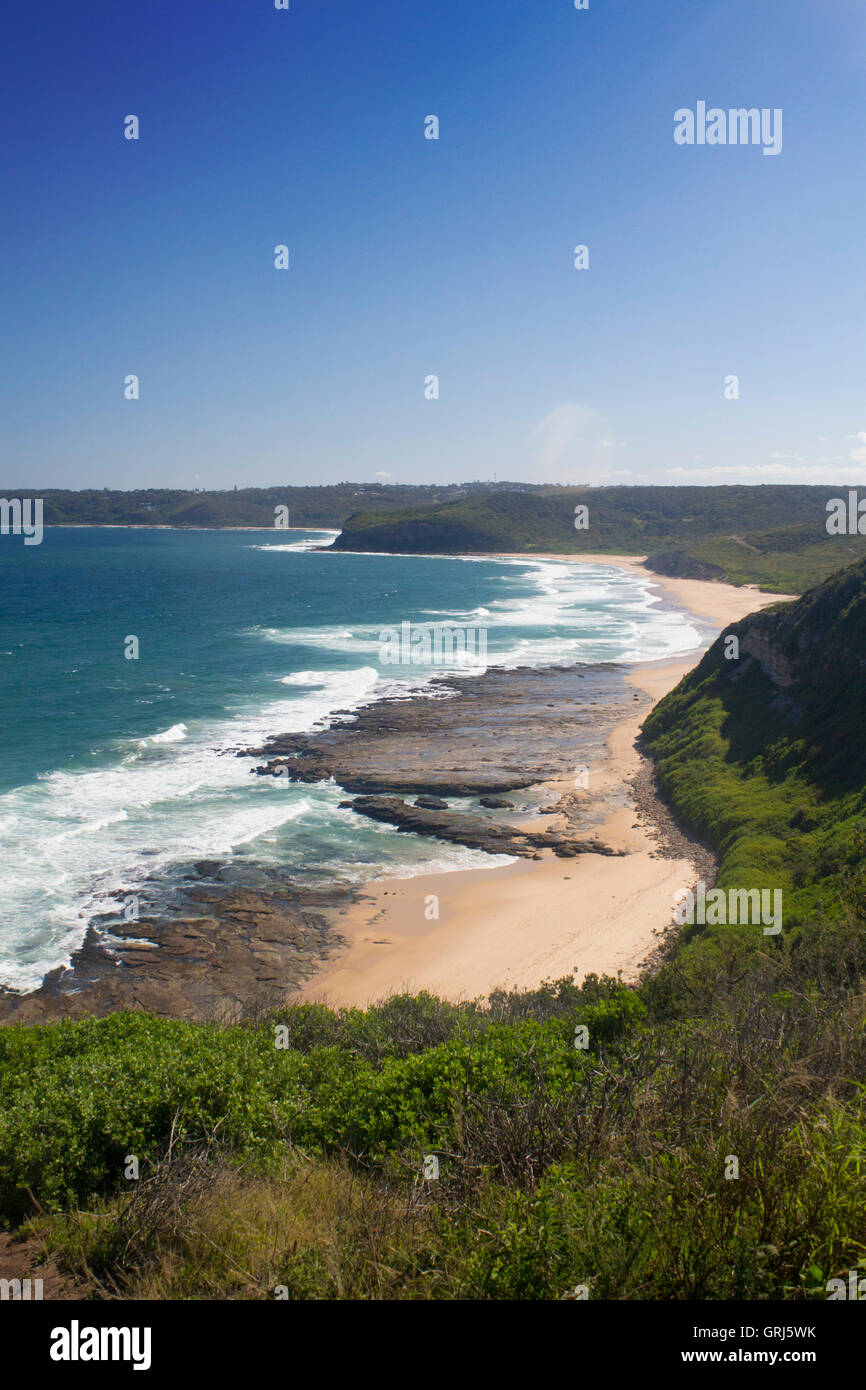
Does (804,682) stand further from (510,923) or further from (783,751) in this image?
(510,923)

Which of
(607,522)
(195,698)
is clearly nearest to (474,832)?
(195,698)

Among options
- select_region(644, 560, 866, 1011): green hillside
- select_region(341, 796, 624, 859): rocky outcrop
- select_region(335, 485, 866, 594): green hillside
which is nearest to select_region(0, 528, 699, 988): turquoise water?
select_region(341, 796, 624, 859): rocky outcrop

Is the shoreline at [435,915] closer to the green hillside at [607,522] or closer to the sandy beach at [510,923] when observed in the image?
the sandy beach at [510,923]

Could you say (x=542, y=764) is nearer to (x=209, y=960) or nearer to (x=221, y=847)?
(x=221, y=847)

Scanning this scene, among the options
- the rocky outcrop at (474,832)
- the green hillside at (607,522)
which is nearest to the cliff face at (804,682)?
the rocky outcrop at (474,832)

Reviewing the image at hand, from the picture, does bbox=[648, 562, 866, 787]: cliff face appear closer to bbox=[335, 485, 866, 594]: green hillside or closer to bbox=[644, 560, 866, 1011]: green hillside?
bbox=[644, 560, 866, 1011]: green hillside
